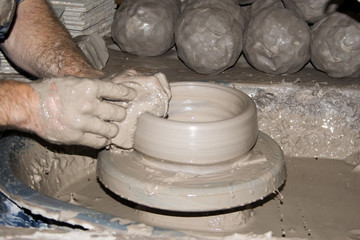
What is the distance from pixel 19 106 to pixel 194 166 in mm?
586

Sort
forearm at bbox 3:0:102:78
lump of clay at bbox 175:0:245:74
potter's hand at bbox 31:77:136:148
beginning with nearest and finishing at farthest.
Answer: potter's hand at bbox 31:77:136:148
forearm at bbox 3:0:102:78
lump of clay at bbox 175:0:245:74

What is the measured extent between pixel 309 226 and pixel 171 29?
147 cm

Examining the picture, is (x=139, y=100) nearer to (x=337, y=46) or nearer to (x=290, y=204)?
(x=290, y=204)

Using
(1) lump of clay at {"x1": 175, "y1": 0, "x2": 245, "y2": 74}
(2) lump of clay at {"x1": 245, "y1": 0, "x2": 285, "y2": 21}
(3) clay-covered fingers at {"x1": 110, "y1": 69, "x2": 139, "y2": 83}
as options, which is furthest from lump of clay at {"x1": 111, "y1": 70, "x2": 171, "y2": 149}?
(2) lump of clay at {"x1": 245, "y1": 0, "x2": 285, "y2": 21}

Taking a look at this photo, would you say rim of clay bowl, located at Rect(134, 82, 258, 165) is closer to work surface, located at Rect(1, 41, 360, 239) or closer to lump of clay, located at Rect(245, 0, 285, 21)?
work surface, located at Rect(1, 41, 360, 239)

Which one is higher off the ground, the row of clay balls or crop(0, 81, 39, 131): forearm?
crop(0, 81, 39, 131): forearm

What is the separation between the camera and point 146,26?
2955 millimetres

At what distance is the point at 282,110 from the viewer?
2676 mm

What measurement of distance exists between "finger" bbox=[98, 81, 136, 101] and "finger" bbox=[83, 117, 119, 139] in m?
0.08

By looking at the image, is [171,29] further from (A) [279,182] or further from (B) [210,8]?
(A) [279,182]

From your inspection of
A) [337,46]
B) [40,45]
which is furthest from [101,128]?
[337,46]

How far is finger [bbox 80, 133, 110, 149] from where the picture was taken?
162cm

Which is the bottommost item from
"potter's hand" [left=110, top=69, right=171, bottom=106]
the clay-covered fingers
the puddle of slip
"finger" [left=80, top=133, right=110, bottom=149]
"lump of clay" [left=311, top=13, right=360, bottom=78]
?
the puddle of slip

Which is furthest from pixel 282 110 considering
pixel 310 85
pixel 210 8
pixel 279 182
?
pixel 279 182
